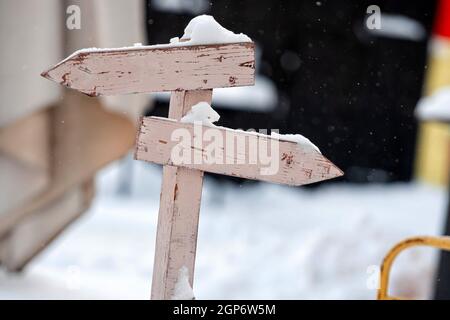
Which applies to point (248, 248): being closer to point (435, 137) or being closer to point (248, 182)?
point (248, 182)

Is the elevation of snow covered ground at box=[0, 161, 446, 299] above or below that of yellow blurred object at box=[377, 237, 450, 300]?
below

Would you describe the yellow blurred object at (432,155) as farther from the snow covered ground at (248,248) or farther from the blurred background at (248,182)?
the snow covered ground at (248,248)

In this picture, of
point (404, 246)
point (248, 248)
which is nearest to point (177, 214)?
point (404, 246)

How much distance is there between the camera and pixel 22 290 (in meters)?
1.91

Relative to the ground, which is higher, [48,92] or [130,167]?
[48,92]

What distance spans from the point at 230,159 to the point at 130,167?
4800mm

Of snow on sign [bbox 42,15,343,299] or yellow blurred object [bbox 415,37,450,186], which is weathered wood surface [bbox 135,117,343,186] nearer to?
snow on sign [bbox 42,15,343,299]

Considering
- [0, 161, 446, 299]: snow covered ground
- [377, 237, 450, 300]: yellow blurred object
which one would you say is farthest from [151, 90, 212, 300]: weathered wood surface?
[0, 161, 446, 299]: snow covered ground

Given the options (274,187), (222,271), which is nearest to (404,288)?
(222,271)

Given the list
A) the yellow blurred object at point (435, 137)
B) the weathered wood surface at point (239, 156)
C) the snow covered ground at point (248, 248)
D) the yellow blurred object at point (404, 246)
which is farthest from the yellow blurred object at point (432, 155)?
the weathered wood surface at point (239, 156)

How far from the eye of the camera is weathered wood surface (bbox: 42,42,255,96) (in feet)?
2.59

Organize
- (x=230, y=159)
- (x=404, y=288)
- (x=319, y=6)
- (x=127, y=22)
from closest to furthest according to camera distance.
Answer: (x=230, y=159)
(x=127, y=22)
(x=404, y=288)
(x=319, y=6)
